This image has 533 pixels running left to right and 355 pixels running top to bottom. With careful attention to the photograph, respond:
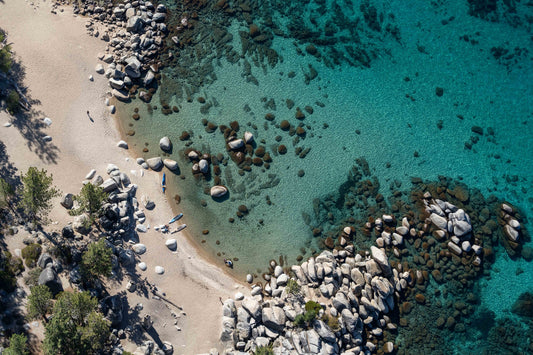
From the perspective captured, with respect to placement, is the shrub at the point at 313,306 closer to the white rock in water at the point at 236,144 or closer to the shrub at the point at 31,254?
the white rock in water at the point at 236,144

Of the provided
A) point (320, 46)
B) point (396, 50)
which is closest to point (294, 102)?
point (320, 46)

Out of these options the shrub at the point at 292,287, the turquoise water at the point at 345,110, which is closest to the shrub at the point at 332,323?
the shrub at the point at 292,287

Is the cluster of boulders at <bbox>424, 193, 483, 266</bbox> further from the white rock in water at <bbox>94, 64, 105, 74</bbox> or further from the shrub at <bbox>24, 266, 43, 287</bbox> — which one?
the shrub at <bbox>24, 266, 43, 287</bbox>

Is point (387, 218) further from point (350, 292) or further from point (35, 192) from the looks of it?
point (35, 192)

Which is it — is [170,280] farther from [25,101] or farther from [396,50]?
[396,50]

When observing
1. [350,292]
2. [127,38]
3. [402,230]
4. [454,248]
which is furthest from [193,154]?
[454,248]

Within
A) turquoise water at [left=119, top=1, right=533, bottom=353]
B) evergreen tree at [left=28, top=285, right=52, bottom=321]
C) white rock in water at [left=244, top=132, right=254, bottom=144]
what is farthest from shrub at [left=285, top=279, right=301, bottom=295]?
evergreen tree at [left=28, top=285, right=52, bottom=321]
